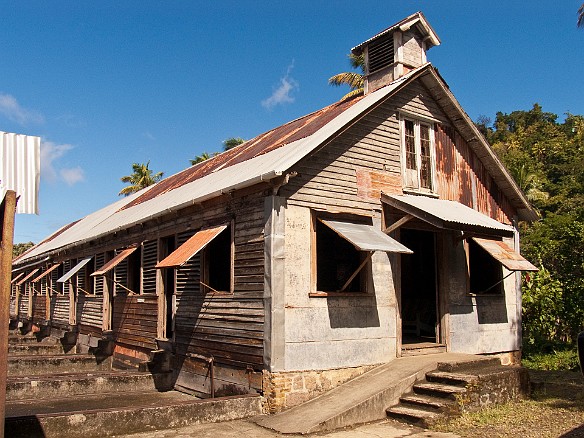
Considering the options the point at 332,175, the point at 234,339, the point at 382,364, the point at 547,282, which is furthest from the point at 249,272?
the point at 547,282

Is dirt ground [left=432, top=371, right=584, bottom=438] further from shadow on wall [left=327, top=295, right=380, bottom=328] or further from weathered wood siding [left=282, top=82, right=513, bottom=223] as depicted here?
weathered wood siding [left=282, top=82, right=513, bottom=223]

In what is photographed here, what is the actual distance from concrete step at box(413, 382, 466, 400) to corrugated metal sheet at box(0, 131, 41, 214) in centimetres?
735

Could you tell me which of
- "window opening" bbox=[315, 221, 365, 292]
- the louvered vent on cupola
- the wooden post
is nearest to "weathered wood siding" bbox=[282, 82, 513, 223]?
the louvered vent on cupola

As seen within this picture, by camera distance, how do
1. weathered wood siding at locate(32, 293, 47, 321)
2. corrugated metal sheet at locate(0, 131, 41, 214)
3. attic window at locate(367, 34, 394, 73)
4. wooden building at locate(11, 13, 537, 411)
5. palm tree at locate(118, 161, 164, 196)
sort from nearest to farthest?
corrugated metal sheet at locate(0, 131, 41, 214) < wooden building at locate(11, 13, 537, 411) < attic window at locate(367, 34, 394, 73) < weathered wood siding at locate(32, 293, 47, 321) < palm tree at locate(118, 161, 164, 196)

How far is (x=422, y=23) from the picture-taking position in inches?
583

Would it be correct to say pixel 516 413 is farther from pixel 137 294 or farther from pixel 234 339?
pixel 137 294

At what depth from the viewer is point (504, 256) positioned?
12883 millimetres

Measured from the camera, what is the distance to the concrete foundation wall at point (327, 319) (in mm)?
10367

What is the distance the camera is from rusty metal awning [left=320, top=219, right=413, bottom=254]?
33.8 feet

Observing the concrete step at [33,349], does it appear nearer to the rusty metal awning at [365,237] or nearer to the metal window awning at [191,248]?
the metal window awning at [191,248]

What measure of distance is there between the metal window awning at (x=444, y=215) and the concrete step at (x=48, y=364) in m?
10.4

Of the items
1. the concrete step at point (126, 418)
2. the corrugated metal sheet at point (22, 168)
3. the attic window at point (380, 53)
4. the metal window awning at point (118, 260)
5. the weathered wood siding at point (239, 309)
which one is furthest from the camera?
the metal window awning at point (118, 260)

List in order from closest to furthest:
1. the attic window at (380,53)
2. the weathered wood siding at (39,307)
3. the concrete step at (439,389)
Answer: the concrete step at (439,389), the attic window at (380,53), the weathered wood siding at (39,307)

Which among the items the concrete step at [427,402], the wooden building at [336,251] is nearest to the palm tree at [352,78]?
the wooden building at [336,251]
